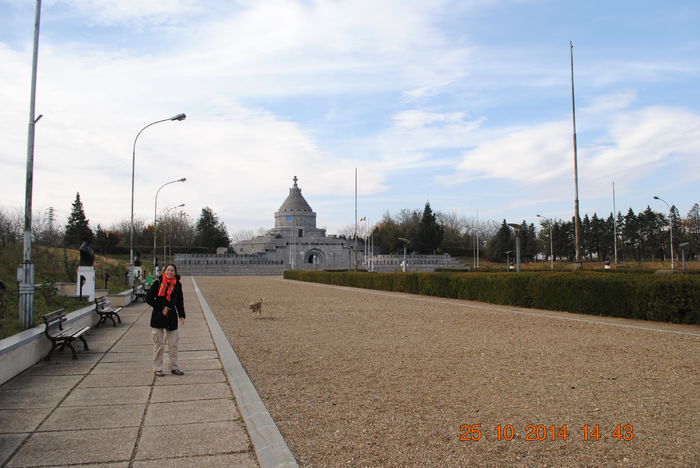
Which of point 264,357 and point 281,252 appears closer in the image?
point 264,357

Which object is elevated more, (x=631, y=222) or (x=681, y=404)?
(x=631, y=222)

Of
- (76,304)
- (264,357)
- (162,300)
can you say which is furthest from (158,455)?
(76,304)

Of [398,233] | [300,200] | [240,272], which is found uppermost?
[300,200]

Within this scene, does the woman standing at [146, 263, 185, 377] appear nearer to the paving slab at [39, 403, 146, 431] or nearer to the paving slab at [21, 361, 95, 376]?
the paving slab at [21, 361, 95, 376]

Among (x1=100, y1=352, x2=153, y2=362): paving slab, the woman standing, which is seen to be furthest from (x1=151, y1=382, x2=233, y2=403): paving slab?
(x1=100, y1=352, x2=153, y2=362): paving slab

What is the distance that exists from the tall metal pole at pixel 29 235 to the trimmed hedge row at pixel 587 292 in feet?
44.5

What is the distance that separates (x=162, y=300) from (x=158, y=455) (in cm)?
367

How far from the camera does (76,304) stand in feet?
48.9

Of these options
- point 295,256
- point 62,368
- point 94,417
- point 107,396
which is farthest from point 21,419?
point 295,256

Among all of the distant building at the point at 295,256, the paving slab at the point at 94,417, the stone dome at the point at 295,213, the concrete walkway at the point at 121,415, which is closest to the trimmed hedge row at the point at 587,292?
the concrete walkway at the point at 121,415

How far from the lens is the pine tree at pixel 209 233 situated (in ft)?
297

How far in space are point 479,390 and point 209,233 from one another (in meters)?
87.8

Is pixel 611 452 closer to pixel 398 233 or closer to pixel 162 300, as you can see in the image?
pixel 162 300

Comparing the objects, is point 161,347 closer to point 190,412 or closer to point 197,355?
point 197,355
